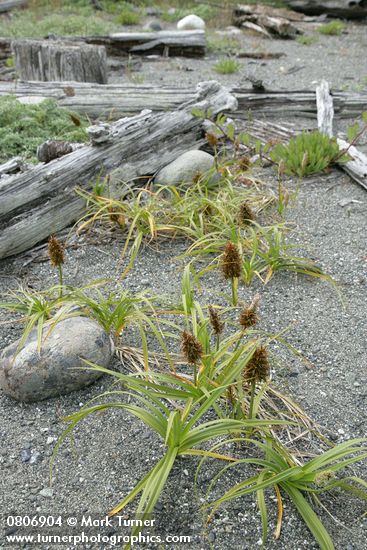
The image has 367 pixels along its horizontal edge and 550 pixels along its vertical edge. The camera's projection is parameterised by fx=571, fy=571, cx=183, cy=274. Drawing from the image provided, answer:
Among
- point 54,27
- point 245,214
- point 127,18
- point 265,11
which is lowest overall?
point 245,214

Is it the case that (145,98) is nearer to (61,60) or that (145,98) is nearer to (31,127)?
(61,60)

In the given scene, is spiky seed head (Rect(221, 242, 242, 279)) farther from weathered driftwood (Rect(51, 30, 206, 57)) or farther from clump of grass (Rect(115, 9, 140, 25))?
clump of grass (Rect(115, 9, 140, 25))

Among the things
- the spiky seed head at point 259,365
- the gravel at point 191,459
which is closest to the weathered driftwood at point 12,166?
the gravel at point 191,459

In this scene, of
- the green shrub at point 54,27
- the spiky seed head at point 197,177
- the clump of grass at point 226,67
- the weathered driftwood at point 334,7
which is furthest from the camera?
the weathered driftwood at point 334,7

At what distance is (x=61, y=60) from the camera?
6.93 metres

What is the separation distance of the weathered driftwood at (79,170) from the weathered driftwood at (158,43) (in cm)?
473

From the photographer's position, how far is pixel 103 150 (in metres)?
4.56

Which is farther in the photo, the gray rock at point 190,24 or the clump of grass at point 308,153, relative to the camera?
the gray rock at point 190,24

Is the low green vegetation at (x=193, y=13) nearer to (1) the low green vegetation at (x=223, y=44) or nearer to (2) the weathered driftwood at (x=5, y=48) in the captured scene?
(1) the low green vegetation at (x=223, y=44)

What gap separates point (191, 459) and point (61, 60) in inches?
227

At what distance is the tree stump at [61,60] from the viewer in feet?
22.8

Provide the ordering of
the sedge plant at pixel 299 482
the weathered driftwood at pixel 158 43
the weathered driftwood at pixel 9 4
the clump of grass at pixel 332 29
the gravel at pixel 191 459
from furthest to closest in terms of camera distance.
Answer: the weathered driftwood at pixel 9 4 < the clump of grass at pixel 332 29 < the weathered driftwood at pixel 158 43 < the gravel at pixel 191 459 < the sedge plant at pixel 299 482

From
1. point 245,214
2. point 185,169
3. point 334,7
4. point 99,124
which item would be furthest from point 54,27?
point 245,214

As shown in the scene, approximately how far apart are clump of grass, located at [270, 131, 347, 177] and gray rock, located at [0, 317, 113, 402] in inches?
120
